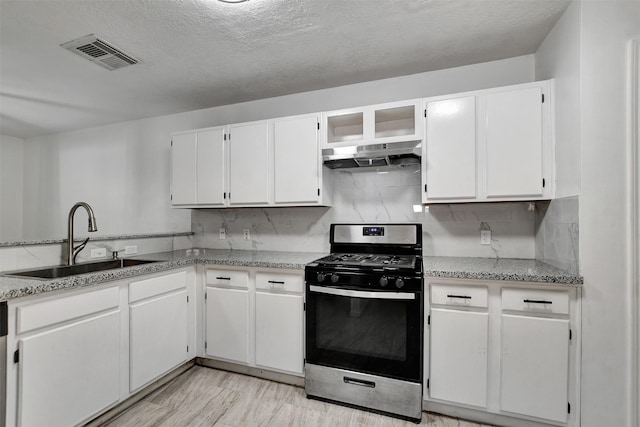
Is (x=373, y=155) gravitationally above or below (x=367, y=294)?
above

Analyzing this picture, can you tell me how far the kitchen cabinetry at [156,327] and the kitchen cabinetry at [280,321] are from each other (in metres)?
0.62

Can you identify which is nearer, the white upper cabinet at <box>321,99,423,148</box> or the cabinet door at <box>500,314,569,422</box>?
the cabinet door at <box>500,314,569,422</box>

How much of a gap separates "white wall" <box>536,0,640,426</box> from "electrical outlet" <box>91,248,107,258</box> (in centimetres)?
322

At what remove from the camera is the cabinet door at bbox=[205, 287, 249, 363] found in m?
2.34

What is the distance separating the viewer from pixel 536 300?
1697 millimetres

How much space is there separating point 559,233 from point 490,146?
698mm

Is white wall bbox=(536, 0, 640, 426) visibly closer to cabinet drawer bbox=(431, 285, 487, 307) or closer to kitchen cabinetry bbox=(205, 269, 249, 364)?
cabinet drawer bbox=(431, 285, 487, 307)

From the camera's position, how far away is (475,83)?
7.87 feet

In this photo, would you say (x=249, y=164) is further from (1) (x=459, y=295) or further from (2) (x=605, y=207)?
(2) (x=605, y=207)

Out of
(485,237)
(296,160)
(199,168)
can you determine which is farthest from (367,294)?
(199,168)

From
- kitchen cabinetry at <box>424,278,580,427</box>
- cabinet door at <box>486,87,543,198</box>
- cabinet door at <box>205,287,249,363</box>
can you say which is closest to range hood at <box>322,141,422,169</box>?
cabinet door at <box>486,87,543,198</box>

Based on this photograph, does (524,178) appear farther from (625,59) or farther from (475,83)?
(475,83)

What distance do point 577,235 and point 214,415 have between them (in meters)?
2.44

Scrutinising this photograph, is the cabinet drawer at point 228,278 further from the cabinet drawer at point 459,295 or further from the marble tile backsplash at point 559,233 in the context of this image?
the marble tile backsplash at point 559,233
